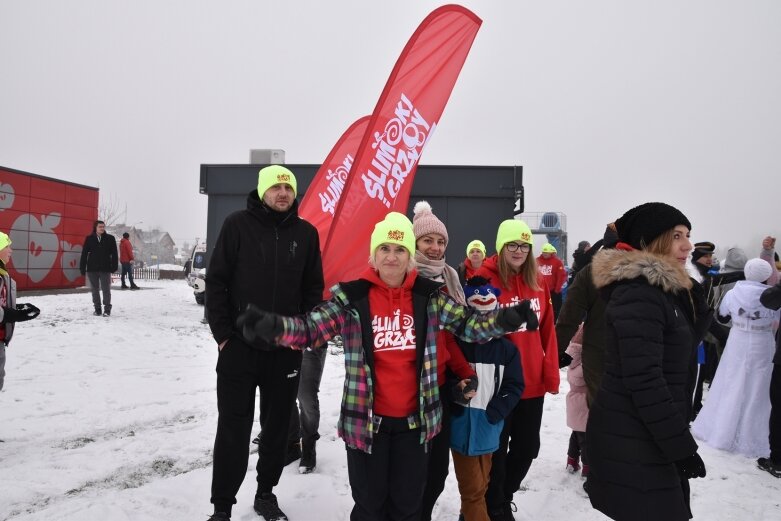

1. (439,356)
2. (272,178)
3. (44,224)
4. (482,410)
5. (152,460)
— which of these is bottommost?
(152,460)

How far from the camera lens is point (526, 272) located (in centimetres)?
319

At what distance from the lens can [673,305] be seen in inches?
80.0

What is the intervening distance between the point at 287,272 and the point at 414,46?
8.16 ft

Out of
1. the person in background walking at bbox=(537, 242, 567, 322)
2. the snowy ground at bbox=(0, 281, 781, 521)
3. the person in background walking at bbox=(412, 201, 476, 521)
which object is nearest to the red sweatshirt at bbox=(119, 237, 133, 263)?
the snowy ground at bbox=(0, 281, 781, 521)

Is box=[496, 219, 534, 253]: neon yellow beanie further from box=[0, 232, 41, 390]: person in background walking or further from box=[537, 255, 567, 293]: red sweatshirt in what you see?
box=[537, 255, 567, 293]: red sweatshirt

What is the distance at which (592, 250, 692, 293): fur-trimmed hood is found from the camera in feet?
6.51

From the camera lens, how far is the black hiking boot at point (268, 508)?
298 centimetres

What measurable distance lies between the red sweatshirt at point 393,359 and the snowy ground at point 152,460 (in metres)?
1.36

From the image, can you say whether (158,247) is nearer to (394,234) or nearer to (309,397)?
(309,397)

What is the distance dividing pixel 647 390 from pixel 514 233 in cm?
146

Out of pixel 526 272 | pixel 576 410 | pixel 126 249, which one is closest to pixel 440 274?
pixel 526 272

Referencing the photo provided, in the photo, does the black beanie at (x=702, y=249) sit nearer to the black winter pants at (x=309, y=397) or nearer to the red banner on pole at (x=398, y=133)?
the red banner on pole at (x=398, y=133)

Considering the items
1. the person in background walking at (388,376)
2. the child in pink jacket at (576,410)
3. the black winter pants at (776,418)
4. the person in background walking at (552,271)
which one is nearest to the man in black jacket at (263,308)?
the person in background walking at (388,376)

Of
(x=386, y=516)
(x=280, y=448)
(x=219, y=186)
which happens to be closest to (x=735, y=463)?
(x=386, y=516)
